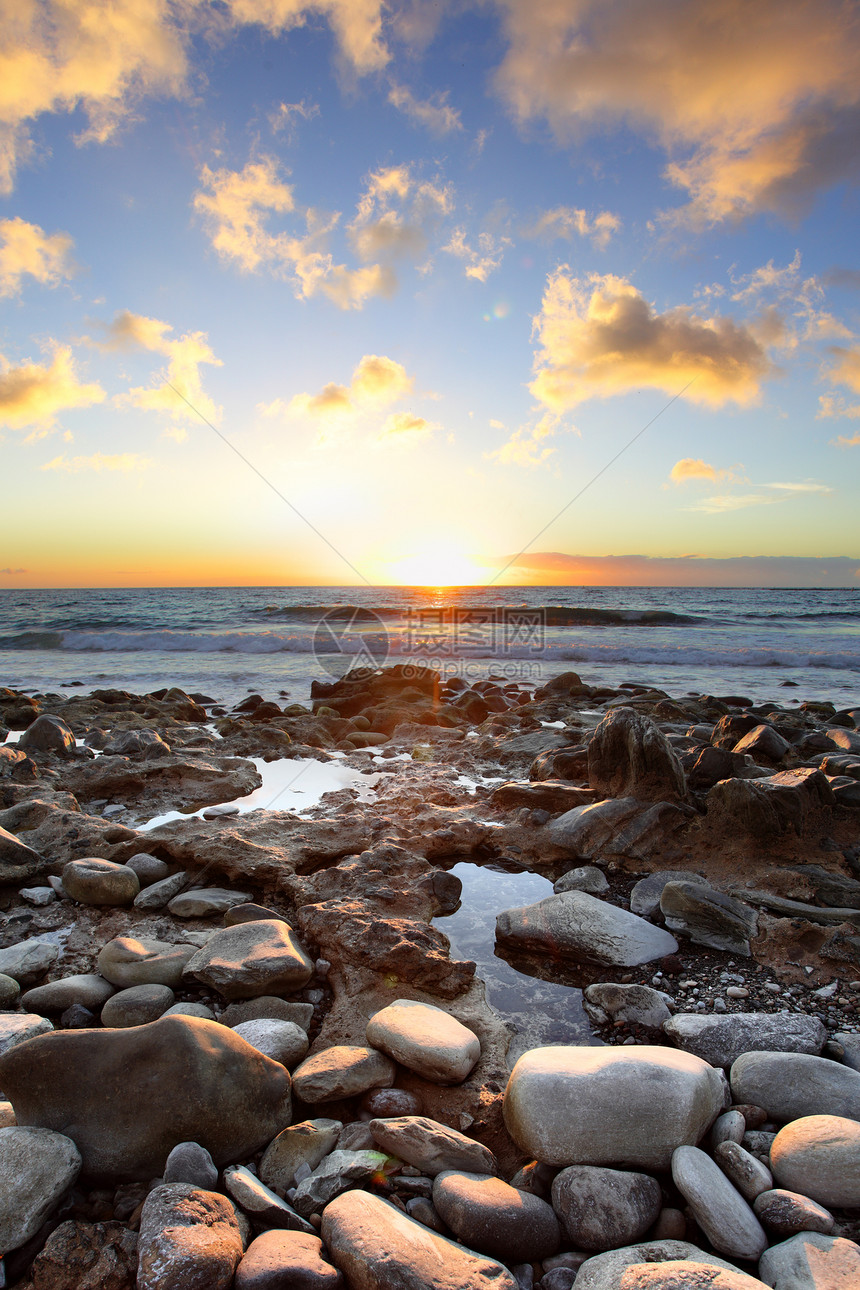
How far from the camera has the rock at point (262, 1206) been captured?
1580 mm

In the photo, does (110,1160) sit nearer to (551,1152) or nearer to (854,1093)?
(551,1152)

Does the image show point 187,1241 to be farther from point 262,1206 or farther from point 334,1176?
point 334,1176

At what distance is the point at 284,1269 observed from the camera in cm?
142

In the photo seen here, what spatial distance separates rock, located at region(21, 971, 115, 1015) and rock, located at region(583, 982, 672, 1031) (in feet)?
6.38

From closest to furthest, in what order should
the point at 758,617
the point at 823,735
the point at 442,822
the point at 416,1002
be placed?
the point at 416,1002 → the point at 442,822 → the point at 823,735 → the point at 758,617

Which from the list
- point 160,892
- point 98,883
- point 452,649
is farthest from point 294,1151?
point 452,649

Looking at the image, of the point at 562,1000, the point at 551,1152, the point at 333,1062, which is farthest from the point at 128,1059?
the point at 562,1000

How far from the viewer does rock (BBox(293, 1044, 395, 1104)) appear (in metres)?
1.99

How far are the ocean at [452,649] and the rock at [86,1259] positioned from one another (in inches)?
340

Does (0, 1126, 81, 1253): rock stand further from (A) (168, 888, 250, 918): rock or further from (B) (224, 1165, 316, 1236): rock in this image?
(A) (168, 888, 250, 918): rock

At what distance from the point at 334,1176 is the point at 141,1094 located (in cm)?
59

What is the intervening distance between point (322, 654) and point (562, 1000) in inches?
602

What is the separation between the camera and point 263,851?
3.67 m

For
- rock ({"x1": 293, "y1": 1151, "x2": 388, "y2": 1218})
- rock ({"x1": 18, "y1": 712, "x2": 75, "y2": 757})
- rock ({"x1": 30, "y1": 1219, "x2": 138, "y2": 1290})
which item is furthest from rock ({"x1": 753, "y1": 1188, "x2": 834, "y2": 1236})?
→ rock ({"x1": 18, "y1": 712, "x2": 75, "y2": 757})
